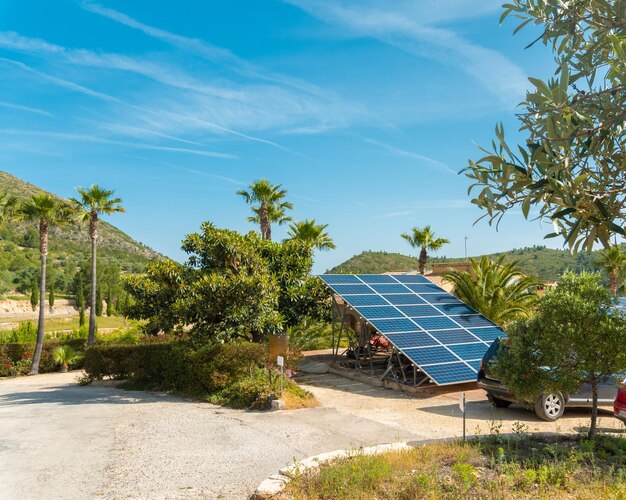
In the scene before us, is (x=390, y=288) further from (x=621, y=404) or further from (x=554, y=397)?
(x=621, y=404)

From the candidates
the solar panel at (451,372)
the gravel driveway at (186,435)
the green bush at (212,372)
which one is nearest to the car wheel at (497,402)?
the gravel driveway at (186,435)

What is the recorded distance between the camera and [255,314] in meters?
17.1

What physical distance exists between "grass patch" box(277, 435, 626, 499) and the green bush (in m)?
7.15

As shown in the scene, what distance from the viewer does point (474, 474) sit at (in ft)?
23.6

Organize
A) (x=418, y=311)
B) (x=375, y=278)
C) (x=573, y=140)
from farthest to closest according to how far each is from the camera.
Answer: (x=375, y=278) < (x=418, y=311) < (x=573, y=140)

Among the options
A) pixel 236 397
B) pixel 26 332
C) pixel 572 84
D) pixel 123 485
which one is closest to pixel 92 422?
pixel 236 397

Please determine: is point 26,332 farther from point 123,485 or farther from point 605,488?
point 605,488

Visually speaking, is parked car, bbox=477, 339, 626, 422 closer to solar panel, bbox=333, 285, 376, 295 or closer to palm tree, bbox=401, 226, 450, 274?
solar panel, bbox=333, 285, 376, 295

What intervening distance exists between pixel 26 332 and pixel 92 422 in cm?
2603

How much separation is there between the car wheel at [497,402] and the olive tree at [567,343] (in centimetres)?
479

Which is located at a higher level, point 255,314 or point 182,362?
point 255,314

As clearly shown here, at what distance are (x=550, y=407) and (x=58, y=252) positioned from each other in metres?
107

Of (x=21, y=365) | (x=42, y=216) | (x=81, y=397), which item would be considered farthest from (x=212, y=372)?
(x=21, y=365)

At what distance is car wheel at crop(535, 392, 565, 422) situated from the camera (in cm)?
1249
